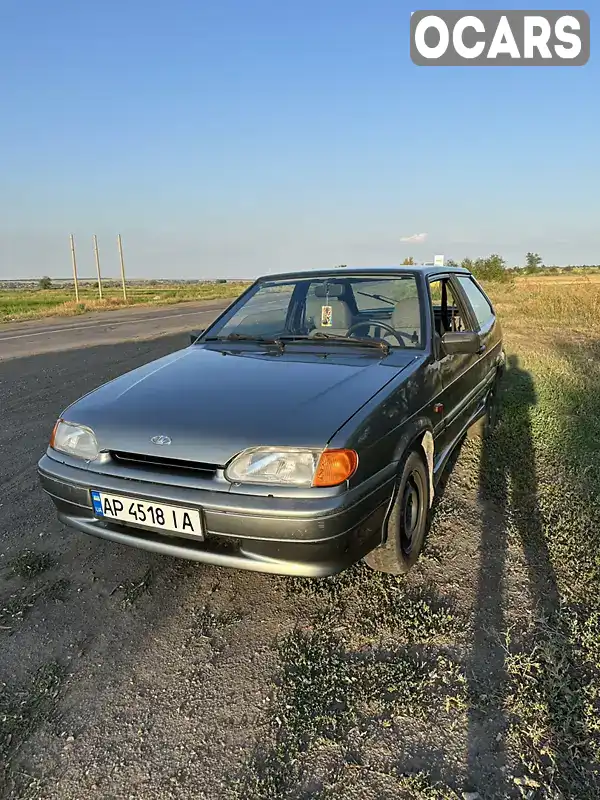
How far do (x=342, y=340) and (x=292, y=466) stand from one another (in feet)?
4.63

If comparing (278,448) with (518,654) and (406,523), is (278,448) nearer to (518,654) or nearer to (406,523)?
(406,523)

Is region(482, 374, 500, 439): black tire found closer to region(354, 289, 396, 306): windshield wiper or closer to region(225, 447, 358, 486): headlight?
region(354, 289, 396, 306): windshield wiper

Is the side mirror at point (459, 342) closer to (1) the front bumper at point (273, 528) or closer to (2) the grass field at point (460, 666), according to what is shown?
(2) the grass field at point (460, 666)

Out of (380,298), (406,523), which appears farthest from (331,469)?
(380,298)

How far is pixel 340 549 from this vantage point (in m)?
2.10

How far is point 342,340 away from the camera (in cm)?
332

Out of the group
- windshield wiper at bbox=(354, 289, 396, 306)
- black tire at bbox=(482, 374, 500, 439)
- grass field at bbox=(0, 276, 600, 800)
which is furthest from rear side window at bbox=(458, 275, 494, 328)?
grass field at bbox=(0, 276, 600, 800)

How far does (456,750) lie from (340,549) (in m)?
0.75

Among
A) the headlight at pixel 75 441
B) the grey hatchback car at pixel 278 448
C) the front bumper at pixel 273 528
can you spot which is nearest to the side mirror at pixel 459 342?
the grey hatchback car at pixel 278 448

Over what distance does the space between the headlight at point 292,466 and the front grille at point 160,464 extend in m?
0.11

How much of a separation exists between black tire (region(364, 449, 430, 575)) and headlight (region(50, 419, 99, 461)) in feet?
4.54

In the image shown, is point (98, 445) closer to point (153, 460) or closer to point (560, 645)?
point (153, 460)

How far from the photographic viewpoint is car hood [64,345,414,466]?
216 cm

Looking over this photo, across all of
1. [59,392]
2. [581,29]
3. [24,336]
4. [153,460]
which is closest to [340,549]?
[153,460]
